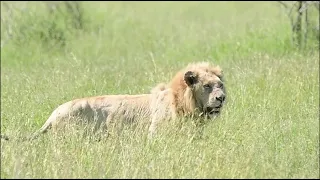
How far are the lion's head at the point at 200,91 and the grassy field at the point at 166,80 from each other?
0.19 metres

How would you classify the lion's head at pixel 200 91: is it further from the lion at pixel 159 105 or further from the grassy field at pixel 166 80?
the grassy field at pixel 166 80

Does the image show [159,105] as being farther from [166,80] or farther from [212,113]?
[166,80]

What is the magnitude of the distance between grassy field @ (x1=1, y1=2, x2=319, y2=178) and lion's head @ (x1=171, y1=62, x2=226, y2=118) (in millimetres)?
193

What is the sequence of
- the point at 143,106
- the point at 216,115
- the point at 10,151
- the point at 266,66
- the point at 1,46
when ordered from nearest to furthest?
the point at 10,151 → the point at 216,115 → the point at 143,106 → the point at 266,66 → the point at 1,46

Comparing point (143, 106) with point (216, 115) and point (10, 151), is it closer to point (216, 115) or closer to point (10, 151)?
point (216, 115)

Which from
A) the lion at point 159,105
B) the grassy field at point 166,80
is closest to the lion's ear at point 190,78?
the lion at point 159,105

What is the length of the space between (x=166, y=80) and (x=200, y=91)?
2415 mm

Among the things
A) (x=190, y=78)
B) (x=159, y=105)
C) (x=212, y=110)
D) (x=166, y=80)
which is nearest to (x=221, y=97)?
(x=212, y=110)

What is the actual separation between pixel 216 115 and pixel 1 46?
8.39m

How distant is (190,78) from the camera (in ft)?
26.5

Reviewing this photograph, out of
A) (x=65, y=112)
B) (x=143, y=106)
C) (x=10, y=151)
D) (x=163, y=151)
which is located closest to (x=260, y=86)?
(x=143, y=106)

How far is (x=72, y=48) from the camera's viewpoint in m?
16.1

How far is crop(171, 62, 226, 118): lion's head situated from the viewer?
7.94 meters

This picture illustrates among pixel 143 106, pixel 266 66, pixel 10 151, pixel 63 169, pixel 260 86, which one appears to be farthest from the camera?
pixel 266 66
